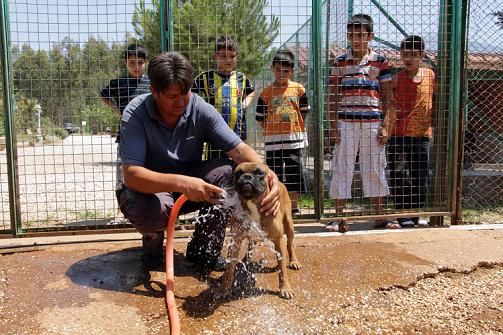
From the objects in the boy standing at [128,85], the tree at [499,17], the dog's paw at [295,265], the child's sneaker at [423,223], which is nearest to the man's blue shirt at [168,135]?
the dog's paw at [295,265]

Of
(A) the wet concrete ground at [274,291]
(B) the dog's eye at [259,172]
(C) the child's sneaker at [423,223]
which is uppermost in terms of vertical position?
(B) the dog's eye at [259,172]

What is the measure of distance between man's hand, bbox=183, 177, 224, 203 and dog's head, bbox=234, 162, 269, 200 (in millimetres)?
187

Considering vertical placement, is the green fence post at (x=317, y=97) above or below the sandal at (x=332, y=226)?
above

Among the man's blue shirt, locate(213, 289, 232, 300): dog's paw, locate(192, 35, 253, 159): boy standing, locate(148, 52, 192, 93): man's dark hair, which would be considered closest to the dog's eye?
the man's blue shirt

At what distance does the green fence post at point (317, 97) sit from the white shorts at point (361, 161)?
30 centimetres

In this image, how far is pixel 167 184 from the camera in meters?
3.14

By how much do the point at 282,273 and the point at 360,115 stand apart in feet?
7.76

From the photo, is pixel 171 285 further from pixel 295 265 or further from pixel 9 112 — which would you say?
pixel 9 112

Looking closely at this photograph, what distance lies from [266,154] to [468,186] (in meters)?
3.92

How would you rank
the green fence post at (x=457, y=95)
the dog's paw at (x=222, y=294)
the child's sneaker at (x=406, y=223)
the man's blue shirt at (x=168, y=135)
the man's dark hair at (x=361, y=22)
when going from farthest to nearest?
the child's sneaker at (x=406, y=223), the green fence post at (x=457, y=95), the man's dark hair at (x=361, y=22), the man's blue shirt at (x=168, y=135), the dog's paw at (x=222, y=294)

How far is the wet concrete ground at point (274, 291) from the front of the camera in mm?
2943

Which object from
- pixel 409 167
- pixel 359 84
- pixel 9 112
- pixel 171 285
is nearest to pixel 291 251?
pixel 171 285

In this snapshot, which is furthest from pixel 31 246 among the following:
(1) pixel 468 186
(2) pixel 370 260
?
(1) pixel 468 186

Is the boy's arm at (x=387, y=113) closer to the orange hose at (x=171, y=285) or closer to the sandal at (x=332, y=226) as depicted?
the sandal at (x=332, y=226)
